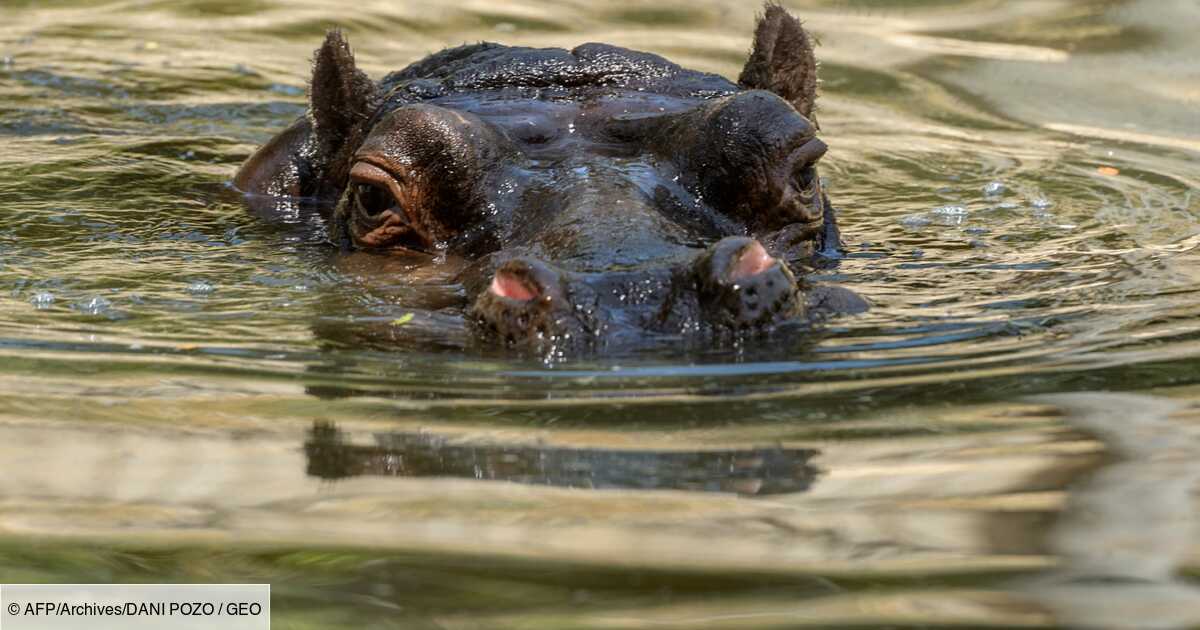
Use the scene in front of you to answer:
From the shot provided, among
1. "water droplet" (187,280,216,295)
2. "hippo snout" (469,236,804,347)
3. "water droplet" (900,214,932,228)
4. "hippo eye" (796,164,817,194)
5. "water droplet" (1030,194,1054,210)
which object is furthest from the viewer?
"water droplet" (1030,194,1054,210)

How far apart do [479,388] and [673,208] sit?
1.49 m

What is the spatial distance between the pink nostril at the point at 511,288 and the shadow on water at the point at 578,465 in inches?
31.9

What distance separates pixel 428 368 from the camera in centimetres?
497

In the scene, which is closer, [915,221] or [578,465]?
[578,465]

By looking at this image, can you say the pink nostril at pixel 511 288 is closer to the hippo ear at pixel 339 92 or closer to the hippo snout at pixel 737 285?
the hippo snout at pixel 737 285

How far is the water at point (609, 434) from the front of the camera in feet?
10.6

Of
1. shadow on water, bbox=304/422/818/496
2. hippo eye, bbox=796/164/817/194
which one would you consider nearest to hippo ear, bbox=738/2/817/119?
hippo eye, bbox=796/164/817/194

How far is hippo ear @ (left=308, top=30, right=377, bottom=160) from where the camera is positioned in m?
7.59

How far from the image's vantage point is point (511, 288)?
4977 millimetres

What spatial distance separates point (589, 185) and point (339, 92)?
211 centimetres

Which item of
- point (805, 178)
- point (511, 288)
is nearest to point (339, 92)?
point (805, 178)

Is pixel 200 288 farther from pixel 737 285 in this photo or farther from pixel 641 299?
pixel 737 285

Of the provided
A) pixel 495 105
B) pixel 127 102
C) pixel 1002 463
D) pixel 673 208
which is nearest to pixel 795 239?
pixel 673 208

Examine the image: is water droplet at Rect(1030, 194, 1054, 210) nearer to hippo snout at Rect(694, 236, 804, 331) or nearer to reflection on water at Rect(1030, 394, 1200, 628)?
hippo snout at Rect(694, 236, 804, 331)
